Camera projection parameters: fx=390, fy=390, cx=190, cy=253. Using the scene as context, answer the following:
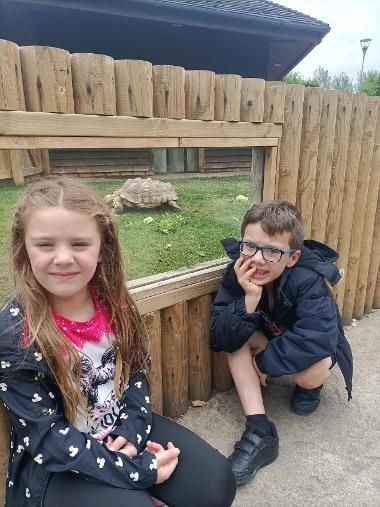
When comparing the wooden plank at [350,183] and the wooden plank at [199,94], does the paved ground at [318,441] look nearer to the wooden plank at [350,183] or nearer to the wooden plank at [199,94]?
the wooden plank at [350,183]

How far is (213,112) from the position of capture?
195 centimetres

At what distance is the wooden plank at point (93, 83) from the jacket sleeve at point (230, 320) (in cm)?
103

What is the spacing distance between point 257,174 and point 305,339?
1.03m

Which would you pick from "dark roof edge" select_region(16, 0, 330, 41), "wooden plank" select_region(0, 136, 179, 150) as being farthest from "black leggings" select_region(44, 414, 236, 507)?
"dark roof edge" select_region(16, 0, 330, 41)

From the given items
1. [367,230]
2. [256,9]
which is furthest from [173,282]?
[256,9]

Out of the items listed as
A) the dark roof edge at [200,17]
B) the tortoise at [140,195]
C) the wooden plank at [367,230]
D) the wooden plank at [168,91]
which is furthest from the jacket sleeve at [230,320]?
the dark roof edge at [200,17]

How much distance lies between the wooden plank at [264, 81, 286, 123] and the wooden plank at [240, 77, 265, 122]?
7 cm

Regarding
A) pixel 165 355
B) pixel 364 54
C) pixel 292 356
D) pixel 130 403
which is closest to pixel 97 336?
pixel 130 403

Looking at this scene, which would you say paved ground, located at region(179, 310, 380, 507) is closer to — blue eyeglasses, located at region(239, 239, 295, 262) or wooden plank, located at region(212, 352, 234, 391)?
wooden plank, located at region(212, 352, 234, 391)

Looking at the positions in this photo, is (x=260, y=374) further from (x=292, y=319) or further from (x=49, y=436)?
(x=49, y=436)

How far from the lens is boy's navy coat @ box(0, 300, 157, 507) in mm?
1187

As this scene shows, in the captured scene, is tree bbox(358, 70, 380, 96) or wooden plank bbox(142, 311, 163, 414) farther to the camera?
tree bbox(358, 70, 380, 96)

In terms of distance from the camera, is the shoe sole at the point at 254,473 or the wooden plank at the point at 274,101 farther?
the wooden plank at the point at 274,101

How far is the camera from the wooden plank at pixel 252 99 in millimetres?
2053
